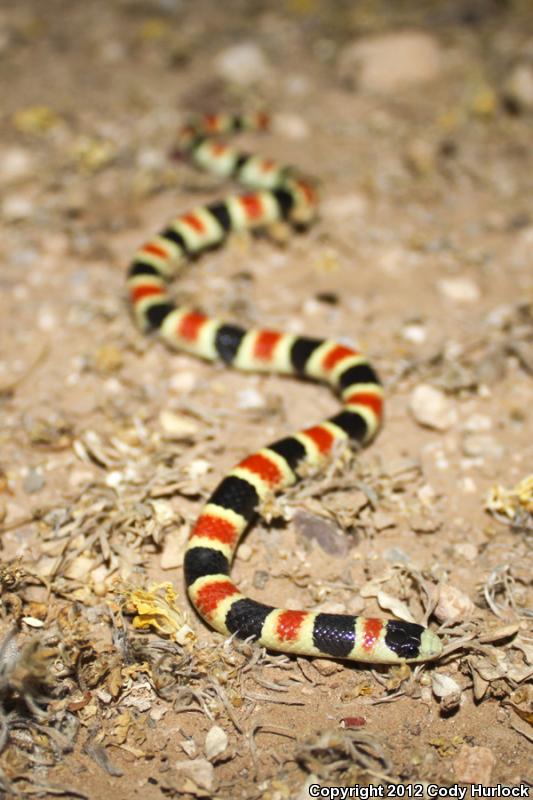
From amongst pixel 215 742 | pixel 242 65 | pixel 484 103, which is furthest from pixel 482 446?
pixel 242 65

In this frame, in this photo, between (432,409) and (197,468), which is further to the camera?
(432,409)

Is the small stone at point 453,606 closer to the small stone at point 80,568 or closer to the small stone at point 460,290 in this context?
the small stone at point 80,568

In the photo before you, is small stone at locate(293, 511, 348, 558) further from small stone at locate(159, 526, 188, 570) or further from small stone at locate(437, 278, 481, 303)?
small stone at locate(437, 278, 481, 303)

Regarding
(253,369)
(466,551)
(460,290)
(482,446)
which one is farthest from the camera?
(460,290)

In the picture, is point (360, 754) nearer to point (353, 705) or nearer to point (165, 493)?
point (353, 705)

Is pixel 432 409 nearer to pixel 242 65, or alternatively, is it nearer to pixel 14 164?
pixel 14 164

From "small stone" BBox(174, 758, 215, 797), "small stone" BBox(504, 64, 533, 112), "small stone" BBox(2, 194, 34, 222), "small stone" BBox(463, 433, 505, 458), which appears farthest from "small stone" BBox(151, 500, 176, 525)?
"small stone" BBox(504, 64, 533, 112)
